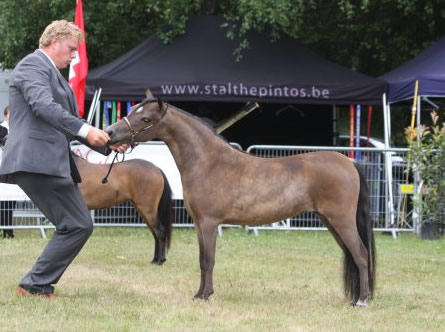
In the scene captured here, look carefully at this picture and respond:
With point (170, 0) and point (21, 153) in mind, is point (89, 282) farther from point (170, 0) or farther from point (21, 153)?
point (170, 0)

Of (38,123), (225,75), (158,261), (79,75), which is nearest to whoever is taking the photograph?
(38,123)

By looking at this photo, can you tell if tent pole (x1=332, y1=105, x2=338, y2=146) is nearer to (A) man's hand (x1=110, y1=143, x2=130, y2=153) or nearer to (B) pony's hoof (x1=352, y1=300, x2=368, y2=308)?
(B) pony's hoof (x1=352, y1=300, x2=368, y2=308)

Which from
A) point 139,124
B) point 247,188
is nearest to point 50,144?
point 139,124

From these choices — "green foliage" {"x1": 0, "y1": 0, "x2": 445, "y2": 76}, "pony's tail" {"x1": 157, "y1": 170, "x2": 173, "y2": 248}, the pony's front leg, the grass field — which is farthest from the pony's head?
"green foliage" {"x1": 0, "y1": 0, "x2": 445, "y2": 76}

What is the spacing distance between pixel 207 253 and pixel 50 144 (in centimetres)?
159

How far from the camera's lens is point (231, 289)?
8125 millimetres

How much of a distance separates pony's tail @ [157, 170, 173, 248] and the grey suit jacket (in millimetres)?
3784

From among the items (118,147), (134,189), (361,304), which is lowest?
(134,189)

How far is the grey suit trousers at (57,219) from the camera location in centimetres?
688

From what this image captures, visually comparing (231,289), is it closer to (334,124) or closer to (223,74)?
(223,74)

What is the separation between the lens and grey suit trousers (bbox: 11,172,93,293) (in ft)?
22.6

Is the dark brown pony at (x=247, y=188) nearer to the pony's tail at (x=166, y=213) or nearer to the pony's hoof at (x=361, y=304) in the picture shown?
the pony's hoof at (x=361, y=304)

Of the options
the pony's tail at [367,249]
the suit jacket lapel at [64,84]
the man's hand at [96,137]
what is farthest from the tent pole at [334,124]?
the man's hand at [96,137]

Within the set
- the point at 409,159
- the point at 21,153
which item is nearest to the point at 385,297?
the point at 21,153
